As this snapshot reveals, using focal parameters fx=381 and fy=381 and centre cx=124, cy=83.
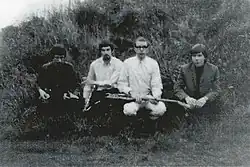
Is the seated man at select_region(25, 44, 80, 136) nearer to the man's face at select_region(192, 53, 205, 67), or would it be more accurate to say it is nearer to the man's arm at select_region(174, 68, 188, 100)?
→ the man's arm at select_region(174, 68, 188, 100)

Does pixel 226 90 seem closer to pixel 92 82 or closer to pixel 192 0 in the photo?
pixel 92 82

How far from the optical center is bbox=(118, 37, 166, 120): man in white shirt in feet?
15.5

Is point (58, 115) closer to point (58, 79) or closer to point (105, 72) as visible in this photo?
point (58, 79)

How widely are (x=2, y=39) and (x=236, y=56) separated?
4.08 m

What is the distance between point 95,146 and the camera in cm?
461

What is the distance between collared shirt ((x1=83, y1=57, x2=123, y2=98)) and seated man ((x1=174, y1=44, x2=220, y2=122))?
86 cm

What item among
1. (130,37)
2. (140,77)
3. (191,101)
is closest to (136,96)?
(140,77)

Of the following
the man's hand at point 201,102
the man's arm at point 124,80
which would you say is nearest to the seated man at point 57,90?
the man's arm at point 124,80

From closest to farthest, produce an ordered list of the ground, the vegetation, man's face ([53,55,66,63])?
the ground, man's face ([53,55,66,63]), the vegetation

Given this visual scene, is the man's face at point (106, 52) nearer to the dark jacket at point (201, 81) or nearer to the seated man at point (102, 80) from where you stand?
the seated man at point (102, 80)

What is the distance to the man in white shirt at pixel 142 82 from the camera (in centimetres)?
472

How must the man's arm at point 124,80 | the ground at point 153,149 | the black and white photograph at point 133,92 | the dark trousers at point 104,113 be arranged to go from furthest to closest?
1. the dark trousers at point 104,113
2. the man's arm at point 124,80
3. the black and white photograph at point 133,92
4. the ground at point 153,149

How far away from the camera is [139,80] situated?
4887 millimetres

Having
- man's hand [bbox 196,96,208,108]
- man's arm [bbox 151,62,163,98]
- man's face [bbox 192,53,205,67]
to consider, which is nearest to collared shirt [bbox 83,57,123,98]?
man's arm [bbox 151,62,163,98]
